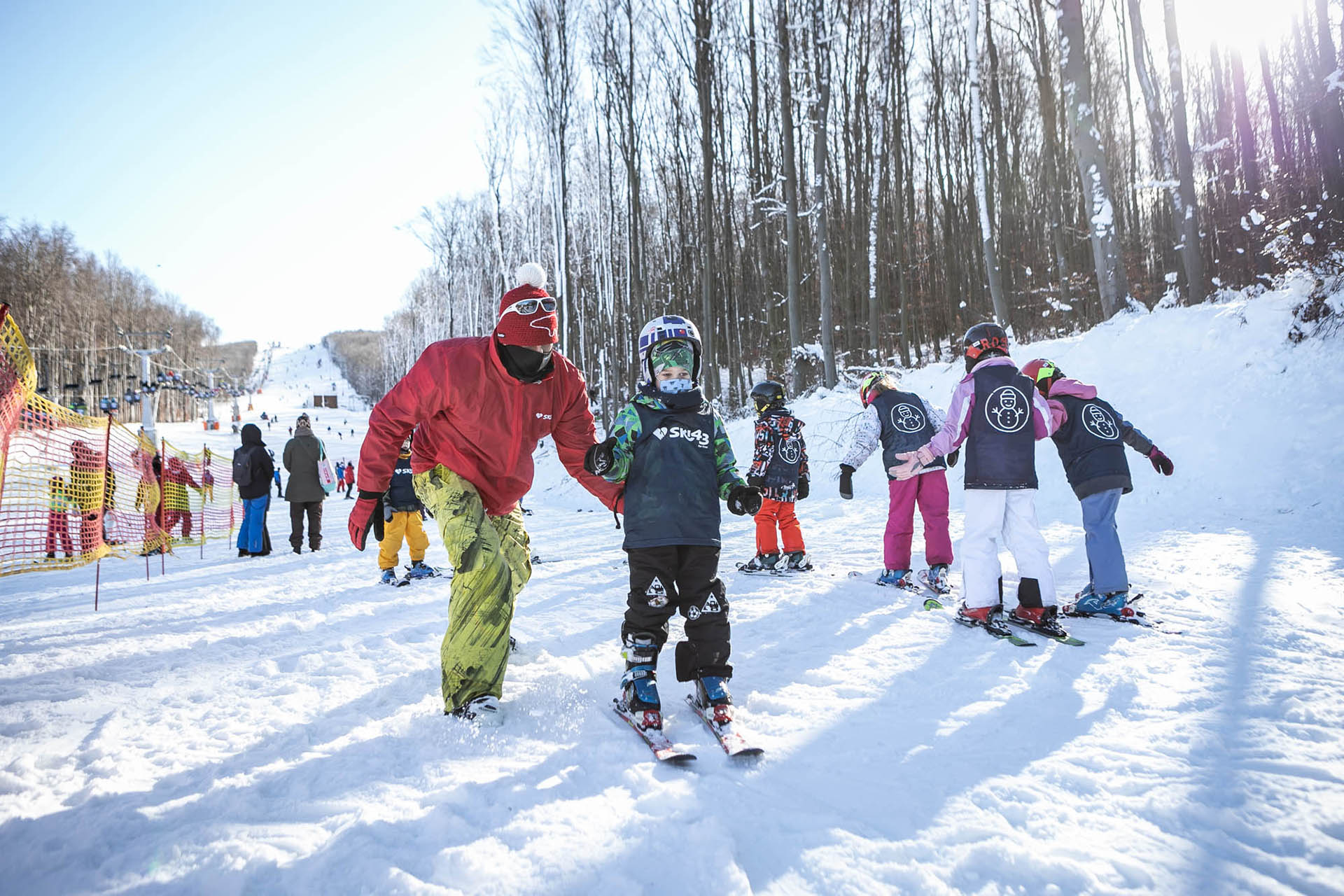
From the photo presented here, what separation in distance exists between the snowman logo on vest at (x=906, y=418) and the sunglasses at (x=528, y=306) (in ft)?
11.1

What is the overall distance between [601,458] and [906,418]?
11.1 feet

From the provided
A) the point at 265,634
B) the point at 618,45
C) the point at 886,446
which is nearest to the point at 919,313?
the point at 618,45

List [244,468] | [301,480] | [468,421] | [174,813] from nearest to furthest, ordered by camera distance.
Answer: [174,813] < [468,421] < [244,468] < [301,480]

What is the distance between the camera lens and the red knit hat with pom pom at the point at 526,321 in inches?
110

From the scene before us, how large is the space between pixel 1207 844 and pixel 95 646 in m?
5.42

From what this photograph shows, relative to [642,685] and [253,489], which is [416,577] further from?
[642,685]

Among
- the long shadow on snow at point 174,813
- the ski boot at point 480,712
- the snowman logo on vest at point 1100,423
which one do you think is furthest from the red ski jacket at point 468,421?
the snowman logo on vest at point 1100,423

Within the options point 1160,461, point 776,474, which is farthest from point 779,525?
point 1160,461

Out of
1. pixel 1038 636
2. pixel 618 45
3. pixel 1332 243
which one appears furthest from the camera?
pixel 618 45

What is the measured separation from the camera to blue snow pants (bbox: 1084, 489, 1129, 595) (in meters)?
4.11

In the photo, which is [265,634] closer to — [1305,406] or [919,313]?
[1305,406]

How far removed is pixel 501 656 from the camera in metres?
2.79

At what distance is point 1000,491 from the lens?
393 cm

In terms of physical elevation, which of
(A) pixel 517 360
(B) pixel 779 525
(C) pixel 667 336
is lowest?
(B) pixel 779 525
